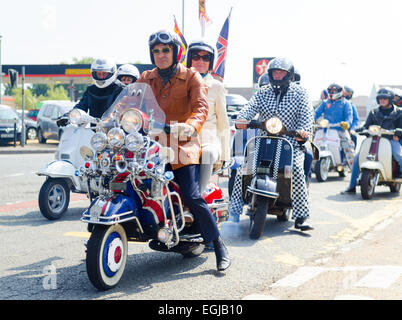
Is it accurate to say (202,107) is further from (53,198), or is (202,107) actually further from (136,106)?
(53,198)

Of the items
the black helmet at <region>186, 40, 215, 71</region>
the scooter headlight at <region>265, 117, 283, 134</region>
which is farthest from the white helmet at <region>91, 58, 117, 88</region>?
the scooter headlight at <region>265, 117, 283, 134</region>

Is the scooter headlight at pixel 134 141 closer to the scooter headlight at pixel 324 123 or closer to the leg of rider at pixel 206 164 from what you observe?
the leg of rider at pixel 206 164

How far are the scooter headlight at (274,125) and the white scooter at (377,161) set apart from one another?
375 centimetres

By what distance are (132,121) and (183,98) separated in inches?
28.6

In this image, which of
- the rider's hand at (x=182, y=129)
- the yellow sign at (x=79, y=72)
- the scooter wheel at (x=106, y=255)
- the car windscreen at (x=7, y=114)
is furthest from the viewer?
the yellow sign at (x=79, y=72)

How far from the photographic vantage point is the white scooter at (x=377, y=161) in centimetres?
963

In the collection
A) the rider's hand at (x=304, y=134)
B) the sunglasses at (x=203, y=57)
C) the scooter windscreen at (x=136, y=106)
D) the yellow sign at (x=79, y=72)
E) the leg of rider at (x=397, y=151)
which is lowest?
the leg of rider at (x=397, y=151)

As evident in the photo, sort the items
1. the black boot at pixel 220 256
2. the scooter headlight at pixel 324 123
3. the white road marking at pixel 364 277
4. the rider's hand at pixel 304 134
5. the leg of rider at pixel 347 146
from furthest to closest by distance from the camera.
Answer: the leg of rider at pixel 347 146 < the scooter headlight at pixel 324 123 < the rider's hand at pixel 304 134 < the black boot at pixel 220 256 < the white road marking at pixel 364 277

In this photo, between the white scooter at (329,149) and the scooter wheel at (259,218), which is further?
the white scooter at (329,149)

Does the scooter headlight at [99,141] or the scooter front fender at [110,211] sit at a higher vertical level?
the scooter headlight at [99,141]

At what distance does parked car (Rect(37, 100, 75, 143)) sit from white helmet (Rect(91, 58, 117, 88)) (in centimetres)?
1635

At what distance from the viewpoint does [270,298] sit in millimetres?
3988

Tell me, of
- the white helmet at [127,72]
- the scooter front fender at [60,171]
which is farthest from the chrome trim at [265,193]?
the white helmet at [127,72]

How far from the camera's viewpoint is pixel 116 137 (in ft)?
13.4
